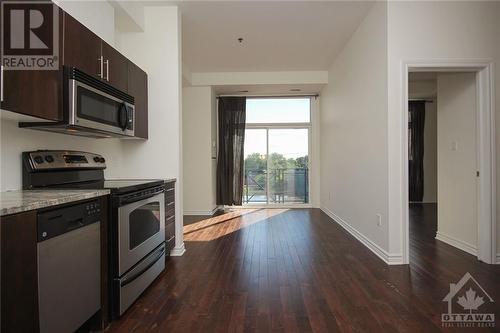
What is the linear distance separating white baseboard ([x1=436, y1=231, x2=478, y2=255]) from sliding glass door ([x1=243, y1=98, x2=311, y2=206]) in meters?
3.13

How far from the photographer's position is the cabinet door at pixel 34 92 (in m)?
1.44

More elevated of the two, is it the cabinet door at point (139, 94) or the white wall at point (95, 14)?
the white wall at point (95, 14)

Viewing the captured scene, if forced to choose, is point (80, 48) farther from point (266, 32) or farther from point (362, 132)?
point (362, 132)

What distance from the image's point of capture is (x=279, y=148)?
654cm

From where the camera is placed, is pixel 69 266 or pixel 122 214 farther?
pixel 122 214

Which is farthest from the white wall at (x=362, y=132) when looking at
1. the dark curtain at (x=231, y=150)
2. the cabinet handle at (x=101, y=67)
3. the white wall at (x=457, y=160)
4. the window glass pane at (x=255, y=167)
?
the cabinet handle at (x=101, y=67)

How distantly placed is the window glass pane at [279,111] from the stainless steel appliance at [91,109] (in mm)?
4113

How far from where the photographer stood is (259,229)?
4383 mm

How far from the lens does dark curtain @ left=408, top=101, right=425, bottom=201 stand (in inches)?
277

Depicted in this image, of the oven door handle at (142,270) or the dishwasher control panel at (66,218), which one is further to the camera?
the oven door handle at (142,270)

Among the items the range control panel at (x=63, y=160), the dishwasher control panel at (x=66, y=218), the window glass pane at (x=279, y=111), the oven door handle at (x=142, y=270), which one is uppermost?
the window glass pane at (x=279, y=111)

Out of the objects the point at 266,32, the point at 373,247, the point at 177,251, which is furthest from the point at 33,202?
the point at 266,32

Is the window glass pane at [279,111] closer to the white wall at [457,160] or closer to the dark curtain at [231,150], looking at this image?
the dark curtain at [231,150]

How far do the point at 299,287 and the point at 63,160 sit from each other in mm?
2152
